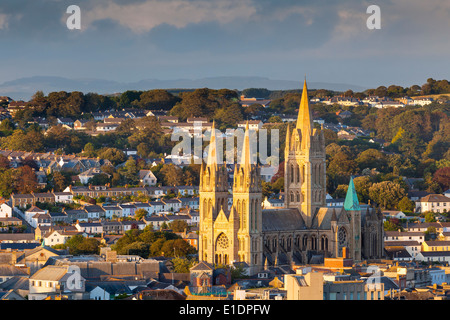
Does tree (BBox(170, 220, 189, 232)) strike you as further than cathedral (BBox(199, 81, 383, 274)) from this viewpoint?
Yes

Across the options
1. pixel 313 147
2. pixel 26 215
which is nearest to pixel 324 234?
pixel 313 147

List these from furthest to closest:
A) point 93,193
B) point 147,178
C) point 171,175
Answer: point 147,178
point 171,175
point 93,193

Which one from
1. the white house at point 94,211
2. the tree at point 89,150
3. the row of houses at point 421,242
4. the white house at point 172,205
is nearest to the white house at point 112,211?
the white house at point 94,211

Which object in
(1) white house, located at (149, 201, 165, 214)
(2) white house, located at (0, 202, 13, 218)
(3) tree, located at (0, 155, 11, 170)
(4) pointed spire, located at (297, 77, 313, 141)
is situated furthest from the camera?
(3) tree, located at (0, 155, 11, 170)

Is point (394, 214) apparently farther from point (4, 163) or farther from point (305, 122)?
point (4, 163)

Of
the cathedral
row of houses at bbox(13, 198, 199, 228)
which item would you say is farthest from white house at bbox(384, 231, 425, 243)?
row of houses at bbox(13, 198, 199, 228)

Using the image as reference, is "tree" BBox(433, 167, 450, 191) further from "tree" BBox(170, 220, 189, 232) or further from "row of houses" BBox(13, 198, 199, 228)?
"tree" BBox(170, 220, 189, 232)

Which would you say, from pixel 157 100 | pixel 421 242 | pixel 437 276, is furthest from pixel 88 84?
pixel 437 276

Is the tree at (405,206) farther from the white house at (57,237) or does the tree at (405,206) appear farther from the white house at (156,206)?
the white house at (57,237)
